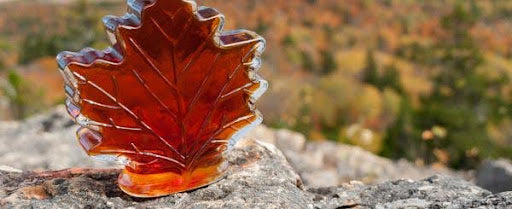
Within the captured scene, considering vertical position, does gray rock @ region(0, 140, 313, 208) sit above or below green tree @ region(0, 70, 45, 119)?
above

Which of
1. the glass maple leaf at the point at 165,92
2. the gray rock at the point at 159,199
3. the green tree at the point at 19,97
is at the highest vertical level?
the glass maple leaf at the point at 165,92

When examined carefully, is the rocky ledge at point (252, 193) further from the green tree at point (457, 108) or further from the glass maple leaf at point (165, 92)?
the green tree at point (457, 108)

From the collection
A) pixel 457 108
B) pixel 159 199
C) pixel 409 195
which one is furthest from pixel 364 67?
pixel 159 199

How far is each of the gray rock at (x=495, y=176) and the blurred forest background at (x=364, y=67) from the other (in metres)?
1.29

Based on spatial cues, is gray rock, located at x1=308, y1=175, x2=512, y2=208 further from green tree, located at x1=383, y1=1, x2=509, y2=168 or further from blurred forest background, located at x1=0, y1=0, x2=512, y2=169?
green tree, located at x1=383, y1=1, x2=509, y2=168

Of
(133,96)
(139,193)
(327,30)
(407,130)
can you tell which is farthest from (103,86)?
(327,30)

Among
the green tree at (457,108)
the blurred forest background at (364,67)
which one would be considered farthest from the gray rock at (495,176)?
the blurred forest background at (364,67)

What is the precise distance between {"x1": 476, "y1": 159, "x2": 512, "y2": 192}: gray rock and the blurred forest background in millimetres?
1289

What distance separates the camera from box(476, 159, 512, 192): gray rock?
5.55 meters

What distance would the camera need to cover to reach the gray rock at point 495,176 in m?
5.55

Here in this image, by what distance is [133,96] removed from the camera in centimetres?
215

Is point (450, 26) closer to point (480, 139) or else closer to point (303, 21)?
point (480, 139)

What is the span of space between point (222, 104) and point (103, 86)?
0.45 m

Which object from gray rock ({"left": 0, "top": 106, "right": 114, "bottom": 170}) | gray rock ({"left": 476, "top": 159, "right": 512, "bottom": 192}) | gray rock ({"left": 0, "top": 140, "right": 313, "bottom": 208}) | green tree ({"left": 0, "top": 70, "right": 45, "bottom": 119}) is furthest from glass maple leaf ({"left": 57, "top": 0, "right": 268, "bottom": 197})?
green tree ({"left": 0, "top": 70, "right": 45, "bottom": 119})
